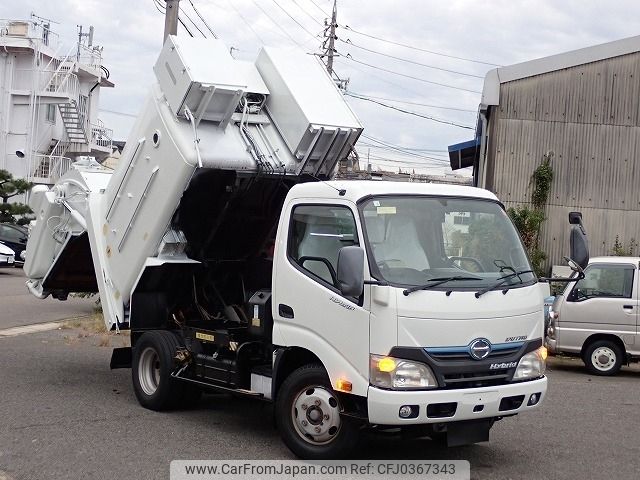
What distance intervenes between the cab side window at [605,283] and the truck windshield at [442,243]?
7.19m

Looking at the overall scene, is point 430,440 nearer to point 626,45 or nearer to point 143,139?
point 143,139

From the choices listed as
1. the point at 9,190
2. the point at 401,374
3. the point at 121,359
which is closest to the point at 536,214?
the point at 121,359

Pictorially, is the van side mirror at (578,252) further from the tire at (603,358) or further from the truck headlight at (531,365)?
the tire at (603,358)

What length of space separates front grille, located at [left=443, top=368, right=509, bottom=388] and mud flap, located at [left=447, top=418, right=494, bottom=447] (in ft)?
1.20

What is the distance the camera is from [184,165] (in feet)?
29.3

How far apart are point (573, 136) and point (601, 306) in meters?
8.36

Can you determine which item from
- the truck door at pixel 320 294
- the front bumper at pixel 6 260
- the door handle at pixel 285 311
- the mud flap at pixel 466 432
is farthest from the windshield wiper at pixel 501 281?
the front bumper at pixel 6 260

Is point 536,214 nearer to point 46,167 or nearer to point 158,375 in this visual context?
point 158,375

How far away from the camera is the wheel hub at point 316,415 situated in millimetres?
7312

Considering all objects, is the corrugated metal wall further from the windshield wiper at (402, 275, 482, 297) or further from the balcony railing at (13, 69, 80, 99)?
the balcony railing at (13, 69, 80, 99)

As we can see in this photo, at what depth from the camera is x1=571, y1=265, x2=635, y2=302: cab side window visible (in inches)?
566

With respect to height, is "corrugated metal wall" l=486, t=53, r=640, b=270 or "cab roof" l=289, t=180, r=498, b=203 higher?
"corrugated metal wall" l=486, t=53, r=640, b=270

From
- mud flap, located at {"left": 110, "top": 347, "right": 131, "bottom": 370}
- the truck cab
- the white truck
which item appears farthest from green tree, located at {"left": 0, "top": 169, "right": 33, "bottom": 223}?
the truck cab

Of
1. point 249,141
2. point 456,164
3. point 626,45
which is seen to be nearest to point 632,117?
point 626,45
